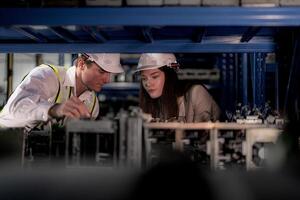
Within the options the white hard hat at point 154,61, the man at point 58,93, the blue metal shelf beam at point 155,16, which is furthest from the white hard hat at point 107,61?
the blue metal shelf beam at point 155,16

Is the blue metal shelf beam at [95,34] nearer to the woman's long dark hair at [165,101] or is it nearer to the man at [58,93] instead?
the man at [58,93]

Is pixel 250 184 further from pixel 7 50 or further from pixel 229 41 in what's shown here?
pixel 7 50

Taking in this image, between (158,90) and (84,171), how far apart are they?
1.10 metres

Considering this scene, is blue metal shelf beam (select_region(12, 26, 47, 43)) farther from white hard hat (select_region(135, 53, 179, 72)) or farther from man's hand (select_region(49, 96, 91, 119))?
white hard hat (select_region(135, 53, 179, 72))

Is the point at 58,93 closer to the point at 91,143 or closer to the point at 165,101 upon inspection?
the point at 91,143

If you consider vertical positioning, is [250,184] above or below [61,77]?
below

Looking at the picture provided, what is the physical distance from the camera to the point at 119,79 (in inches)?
202

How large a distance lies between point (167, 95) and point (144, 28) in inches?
38.2

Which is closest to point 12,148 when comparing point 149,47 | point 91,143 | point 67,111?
point 67,111

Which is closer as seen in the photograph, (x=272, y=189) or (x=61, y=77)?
(x=272, y=189)

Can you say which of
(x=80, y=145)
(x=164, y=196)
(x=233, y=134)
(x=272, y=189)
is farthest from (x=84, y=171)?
(x=272, y=189)

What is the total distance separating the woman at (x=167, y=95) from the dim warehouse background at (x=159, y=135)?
12.8 inches

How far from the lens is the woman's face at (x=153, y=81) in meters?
3.32

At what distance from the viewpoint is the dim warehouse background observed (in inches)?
88.0
